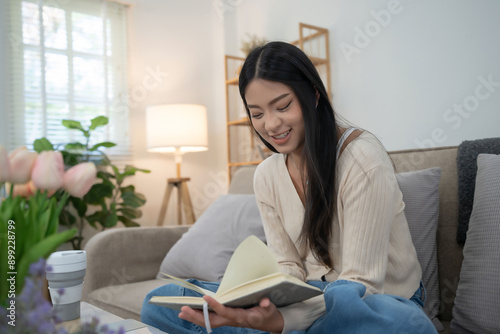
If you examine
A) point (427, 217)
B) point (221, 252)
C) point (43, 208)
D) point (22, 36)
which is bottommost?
point (221, 252)

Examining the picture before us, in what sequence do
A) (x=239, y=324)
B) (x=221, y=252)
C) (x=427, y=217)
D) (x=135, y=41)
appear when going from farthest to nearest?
(x=135, y=41) < (x=221, y=252) < (x=427, y=217) < (x=239, y=324)

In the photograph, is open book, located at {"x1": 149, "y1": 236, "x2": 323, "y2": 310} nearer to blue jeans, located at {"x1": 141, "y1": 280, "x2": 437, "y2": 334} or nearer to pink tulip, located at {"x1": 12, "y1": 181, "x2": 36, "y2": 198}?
blue jeans, located at {"x1": 141, "y1": 280, "x2": 437, "y2": 334}

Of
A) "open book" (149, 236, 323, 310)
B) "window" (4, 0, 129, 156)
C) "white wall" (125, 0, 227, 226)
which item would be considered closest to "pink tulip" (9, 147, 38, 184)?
"open book" (149, 236, 323, 310)

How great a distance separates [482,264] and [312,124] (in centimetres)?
54

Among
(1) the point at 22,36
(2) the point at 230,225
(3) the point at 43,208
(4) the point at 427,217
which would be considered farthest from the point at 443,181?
(1) the point at 22,36

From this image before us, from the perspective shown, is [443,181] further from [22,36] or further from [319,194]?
[22,36]

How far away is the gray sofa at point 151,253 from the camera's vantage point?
1.30m

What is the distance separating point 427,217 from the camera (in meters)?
1.25

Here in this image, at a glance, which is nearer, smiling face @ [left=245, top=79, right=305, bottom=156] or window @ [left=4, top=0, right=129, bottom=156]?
smiling face @ [left=245, top=79, right=305, bottom=156]

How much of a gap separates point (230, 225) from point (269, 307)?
966 mm

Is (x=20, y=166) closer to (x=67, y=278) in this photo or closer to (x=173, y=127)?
(x=67, y=278)

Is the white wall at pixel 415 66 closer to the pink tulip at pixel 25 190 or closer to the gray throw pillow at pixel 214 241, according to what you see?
the gray throw pillow at pixel 214 241

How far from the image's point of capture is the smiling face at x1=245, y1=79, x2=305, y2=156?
1.03m

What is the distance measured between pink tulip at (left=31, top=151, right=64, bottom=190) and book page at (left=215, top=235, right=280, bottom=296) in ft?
1.10
